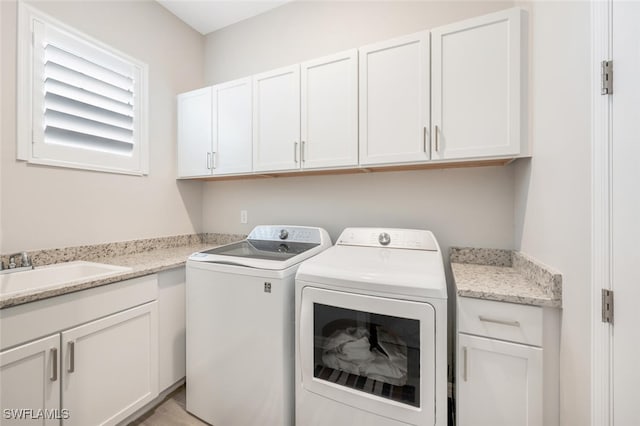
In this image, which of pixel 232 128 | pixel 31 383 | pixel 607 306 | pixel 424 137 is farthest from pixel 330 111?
pixel 31 383

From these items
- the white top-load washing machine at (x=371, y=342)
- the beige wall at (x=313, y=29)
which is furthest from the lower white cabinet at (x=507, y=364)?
the beige wall at (x=313, y=29)

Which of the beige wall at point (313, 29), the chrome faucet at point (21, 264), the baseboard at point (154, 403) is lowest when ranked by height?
the baseboard at point (154, 403)

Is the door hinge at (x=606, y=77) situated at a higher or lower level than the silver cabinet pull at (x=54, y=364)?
higher

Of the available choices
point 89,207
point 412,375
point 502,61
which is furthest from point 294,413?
point 502,61

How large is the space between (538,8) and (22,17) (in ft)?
8.93

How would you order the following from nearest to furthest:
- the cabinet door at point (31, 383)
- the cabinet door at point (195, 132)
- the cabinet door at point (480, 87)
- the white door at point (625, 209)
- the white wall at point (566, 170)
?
1. the white door at point (625, 209)
2. the white wall at point (566, 170)
3. the cabinet door at point (31, 383)
4. the cabinet door at point (480, 87)
5. the cabinet door at point (195, 132)

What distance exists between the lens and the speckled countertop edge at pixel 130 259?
110 cm

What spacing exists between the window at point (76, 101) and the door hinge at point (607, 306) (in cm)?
266

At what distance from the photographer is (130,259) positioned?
6.02 feet

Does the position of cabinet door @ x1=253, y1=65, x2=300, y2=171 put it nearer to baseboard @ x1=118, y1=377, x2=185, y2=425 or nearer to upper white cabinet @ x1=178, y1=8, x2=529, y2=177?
upper white cabinet @ x1=178, y1=8, x2=529, y2=177

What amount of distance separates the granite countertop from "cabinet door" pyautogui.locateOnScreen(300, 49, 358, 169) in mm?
932

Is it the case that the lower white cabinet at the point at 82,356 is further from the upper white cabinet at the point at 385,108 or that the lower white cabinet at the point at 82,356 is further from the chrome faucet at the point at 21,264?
the upper white cabinet at the point at 385,108

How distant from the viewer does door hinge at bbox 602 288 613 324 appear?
76 cm

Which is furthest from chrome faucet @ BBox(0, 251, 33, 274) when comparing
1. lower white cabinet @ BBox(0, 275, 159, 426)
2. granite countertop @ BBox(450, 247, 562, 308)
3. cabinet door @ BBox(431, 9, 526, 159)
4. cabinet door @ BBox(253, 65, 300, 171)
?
cabinet door @ BBox(431, 9, 526, 159)
